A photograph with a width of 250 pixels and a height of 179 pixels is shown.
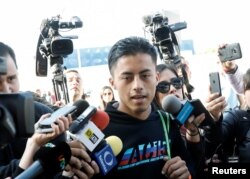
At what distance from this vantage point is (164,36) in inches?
74.9

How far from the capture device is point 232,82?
6.45 feet

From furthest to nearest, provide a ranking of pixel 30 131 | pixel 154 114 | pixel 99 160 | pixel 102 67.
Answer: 1. pixel 102 67
2. pixel 154 114
3. pixel 99 160
4. pixel 30 131

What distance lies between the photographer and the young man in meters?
1.06

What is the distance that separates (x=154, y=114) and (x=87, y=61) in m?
6.10

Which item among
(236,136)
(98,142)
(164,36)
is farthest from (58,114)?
(164,36)

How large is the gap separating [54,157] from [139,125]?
0.40 meters

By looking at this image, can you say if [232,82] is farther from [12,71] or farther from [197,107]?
[12,71]

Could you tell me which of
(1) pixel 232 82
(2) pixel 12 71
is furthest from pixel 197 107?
(1) pixel 232 82

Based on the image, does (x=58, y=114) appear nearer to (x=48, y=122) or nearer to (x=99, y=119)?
(x=48, y=122)

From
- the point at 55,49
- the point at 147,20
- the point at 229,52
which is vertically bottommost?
the point at 229,52

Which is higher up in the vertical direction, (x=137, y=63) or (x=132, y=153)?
(x=137, y=63)

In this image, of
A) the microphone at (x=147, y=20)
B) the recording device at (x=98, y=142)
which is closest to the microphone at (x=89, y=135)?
the recording device at (x=98, y=142)

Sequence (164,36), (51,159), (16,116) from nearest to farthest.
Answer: (16,116) < (51,159) < (164,36)

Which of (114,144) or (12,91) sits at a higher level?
(12,91)
